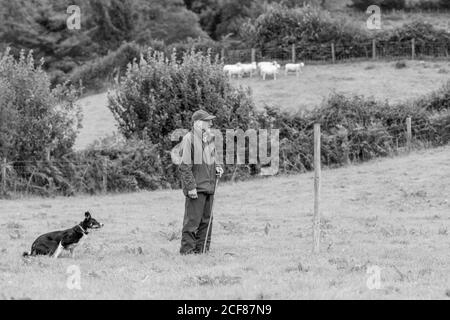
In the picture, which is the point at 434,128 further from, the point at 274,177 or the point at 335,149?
the point at 274,177

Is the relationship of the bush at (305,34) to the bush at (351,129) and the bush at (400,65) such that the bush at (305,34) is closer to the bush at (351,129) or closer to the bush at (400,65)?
the bush at (400,65)

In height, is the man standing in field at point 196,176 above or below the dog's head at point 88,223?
above

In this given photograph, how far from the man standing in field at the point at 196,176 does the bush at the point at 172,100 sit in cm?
1846

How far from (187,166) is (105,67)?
4550 cm

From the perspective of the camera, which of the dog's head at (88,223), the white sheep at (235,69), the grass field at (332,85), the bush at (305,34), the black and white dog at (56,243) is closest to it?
the black and white dog at (56,243)

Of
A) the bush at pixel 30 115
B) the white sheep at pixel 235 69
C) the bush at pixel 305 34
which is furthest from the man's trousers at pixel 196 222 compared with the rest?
the bush at pixel 305 34

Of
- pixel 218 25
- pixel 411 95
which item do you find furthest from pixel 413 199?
pixel 218 25

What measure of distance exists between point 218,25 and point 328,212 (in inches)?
2492

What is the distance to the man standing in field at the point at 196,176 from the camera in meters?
14.6

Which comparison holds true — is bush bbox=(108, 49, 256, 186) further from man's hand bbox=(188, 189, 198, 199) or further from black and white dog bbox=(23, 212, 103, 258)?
man's hand bbox=(188, 189, 198, 199)

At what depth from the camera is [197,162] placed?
48.5ft

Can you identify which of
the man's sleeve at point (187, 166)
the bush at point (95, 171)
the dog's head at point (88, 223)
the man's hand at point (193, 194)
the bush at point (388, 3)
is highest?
the bush at point (388, 3)

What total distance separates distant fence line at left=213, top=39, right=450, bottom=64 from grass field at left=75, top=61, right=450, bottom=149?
167 centimetres

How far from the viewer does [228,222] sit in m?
21.2
